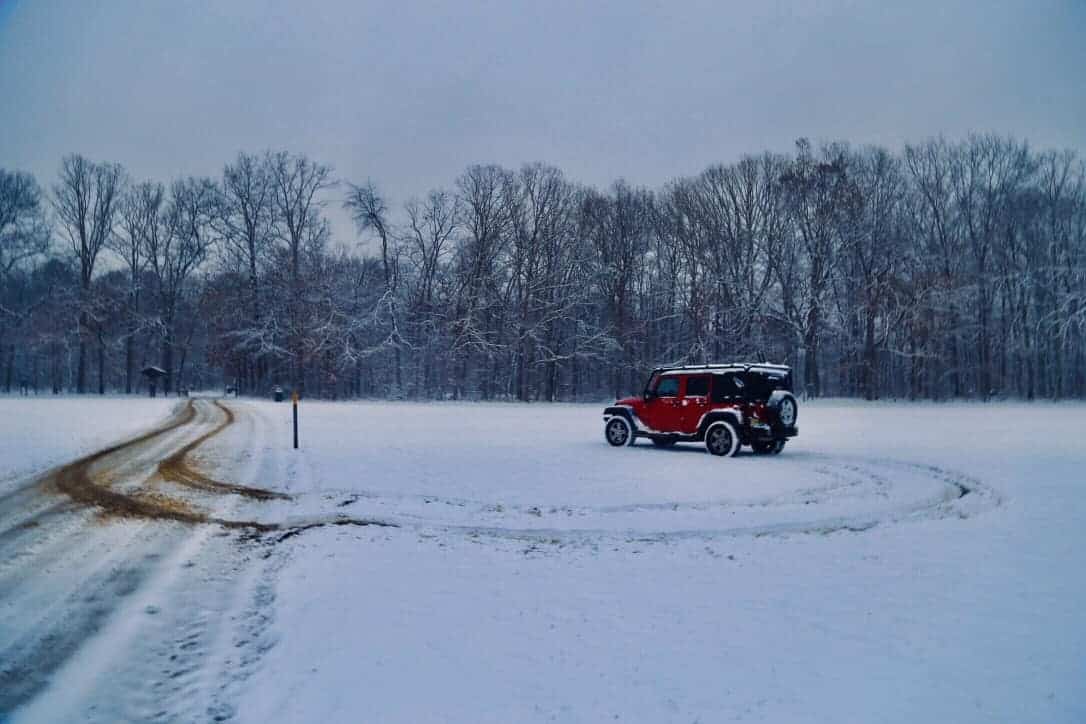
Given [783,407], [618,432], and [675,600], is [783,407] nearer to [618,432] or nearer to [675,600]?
[618,432]

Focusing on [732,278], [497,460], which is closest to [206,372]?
[732,278]

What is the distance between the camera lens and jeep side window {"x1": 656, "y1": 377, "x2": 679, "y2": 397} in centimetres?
1655

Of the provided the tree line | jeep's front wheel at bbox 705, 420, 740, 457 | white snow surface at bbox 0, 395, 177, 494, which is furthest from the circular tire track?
the tree line

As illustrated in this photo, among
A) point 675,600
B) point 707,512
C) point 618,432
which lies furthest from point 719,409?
point 675,600

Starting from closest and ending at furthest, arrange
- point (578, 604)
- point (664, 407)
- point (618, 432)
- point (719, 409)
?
point (578, 604), point (719, 409), point (664, 407), point (618, 432)

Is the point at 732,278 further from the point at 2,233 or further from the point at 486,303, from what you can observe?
the point at 2,233

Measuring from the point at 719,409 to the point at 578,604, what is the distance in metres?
11.1

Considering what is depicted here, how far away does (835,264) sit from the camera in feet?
140

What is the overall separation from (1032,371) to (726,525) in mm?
49050

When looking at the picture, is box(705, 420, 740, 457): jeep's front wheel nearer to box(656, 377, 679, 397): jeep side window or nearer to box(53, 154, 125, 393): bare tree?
box(656, 377, 679, 397): jeep side window

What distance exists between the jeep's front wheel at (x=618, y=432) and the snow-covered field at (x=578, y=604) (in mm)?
5708

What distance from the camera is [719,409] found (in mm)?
15531

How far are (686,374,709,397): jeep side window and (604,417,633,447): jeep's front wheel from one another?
192 centimetres

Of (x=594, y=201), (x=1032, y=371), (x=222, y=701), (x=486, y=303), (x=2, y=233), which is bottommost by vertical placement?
(x=222, y=701)
